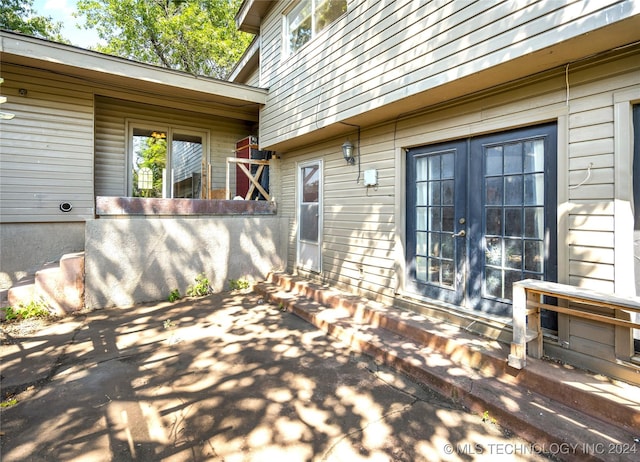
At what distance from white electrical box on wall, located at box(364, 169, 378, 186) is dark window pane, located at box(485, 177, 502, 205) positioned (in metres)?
1.45

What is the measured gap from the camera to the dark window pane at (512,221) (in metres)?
2.90

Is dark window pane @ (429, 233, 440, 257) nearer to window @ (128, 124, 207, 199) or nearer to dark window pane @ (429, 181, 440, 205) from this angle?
dark window pane @ (429, 181, 440, 205)

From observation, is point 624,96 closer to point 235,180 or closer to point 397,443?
point 397,443

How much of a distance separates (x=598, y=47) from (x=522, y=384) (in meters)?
2.52

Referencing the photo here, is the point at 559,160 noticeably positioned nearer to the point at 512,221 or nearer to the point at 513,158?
the point at 513,158

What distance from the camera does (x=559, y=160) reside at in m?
2.57

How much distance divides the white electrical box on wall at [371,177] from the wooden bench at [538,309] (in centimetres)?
223

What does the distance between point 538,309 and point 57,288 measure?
560 cm

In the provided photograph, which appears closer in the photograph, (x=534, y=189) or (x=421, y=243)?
(x=534, y=189)

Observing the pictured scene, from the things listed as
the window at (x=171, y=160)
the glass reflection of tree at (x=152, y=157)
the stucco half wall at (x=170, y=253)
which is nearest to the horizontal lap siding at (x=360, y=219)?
the stucco half wall at (x=170, y=253)

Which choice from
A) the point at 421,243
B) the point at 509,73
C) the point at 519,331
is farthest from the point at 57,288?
the point at 509,73

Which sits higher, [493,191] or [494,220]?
[493,191]

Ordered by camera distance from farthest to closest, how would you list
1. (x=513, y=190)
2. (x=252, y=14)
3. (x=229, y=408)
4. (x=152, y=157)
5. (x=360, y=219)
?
1. (x=152, y=157)
2. (x=252, y=14)
3. (x=360, y=219)
4. (x=513, y=190)
5. (x=229, y=408)

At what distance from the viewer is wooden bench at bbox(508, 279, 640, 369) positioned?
Answer: 6.92ft
